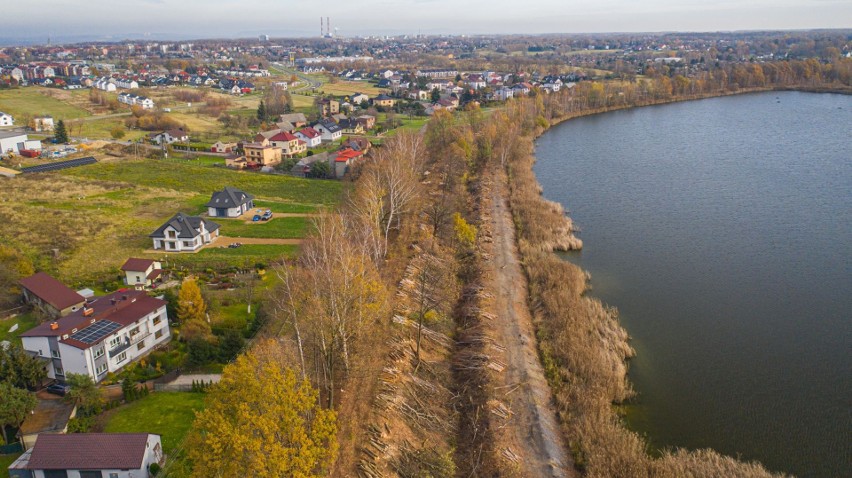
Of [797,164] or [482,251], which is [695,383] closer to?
[482,251]

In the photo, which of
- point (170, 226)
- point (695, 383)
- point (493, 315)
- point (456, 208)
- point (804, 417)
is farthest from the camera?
point (456, 208)

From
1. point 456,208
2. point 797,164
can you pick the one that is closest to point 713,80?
point 797,164

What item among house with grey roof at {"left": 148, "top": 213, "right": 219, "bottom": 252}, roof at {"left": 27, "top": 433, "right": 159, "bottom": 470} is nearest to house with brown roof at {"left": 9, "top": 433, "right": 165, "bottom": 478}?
roof at {"left": 27, "top": 433, "right": 159, "bottom": 470}

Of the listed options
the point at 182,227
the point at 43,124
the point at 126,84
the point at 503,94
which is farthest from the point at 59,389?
the point at 126,84

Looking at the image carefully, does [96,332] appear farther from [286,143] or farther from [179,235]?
[286,143]

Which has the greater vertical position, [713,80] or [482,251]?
[713,80]

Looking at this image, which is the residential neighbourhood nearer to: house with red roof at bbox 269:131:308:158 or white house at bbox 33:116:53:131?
house with red roof at bbox 269:131:308:158
